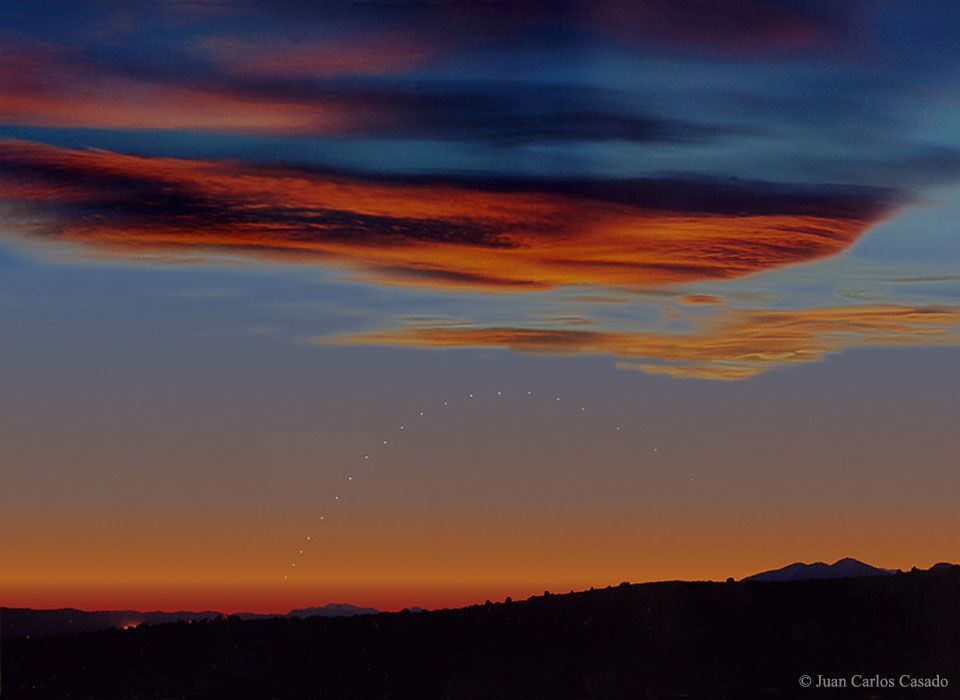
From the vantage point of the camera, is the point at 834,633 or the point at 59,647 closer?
the point at 834,633

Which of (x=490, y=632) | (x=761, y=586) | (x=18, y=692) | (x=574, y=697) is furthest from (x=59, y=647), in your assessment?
(x=761, y=586)

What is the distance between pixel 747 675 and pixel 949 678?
385cm

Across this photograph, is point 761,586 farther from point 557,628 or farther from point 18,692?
point 18,692

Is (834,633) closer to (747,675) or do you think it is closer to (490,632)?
(747,675)

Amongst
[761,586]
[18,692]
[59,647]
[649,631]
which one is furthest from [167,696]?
[761,586]

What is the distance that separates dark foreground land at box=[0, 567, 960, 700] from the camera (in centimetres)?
2988

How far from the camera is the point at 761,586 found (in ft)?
117

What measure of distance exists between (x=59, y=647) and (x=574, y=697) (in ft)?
48.0

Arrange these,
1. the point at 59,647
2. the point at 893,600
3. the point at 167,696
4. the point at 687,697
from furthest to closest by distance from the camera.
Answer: the point at 59,647 → the point at 893,600 → the point at 167,696 → the point at 687,697

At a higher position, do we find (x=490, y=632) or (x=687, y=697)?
(x=490, y=632)

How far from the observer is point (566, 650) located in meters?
32.0

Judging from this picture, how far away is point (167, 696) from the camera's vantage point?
3147cm

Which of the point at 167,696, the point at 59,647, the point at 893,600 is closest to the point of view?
the point at 167,696

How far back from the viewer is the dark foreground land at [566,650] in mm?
29875
